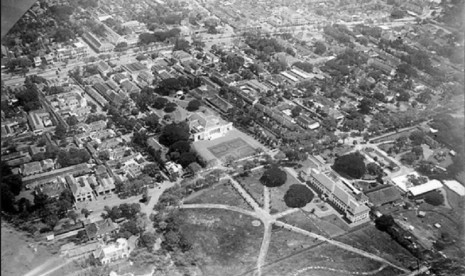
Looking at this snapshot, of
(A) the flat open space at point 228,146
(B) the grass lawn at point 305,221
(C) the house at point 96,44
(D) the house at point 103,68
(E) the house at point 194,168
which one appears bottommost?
(A) the flat open space at point 228,146

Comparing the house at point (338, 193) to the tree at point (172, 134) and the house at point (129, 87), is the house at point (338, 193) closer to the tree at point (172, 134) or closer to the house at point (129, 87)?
the tree at point (172, 134)

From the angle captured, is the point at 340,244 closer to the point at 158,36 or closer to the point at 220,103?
the point at 220,103

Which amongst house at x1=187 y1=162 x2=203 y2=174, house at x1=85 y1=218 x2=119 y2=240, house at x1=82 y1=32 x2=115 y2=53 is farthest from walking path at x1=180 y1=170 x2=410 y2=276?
house at x1=82 y1=32 x2=115 y2=53

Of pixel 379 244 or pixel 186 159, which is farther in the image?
pixel 186 159

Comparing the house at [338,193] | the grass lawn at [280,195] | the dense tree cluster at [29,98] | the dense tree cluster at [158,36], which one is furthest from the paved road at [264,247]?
the dense tree cluster at [158,36]

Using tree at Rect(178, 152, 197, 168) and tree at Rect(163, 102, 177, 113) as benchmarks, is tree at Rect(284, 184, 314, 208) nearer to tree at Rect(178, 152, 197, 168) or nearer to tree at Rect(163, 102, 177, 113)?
tree at Rect(178, 152, 197, 168)

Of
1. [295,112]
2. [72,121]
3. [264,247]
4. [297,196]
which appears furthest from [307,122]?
[72,121]
